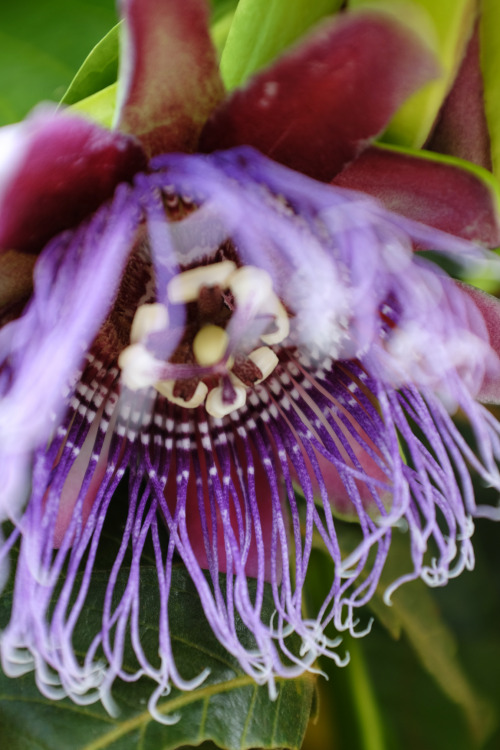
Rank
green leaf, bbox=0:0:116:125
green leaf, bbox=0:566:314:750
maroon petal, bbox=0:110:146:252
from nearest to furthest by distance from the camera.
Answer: maroon petal, bbox=0:110:146:252 → green leaf, bbox=0:566:314:750 → green leaf, bbox=0:0:116:125

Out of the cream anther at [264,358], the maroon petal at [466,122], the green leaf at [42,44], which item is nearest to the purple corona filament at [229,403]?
the cream anther at [264,358]

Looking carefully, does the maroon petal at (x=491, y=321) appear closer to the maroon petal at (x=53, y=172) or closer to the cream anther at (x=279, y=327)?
the cream anther at (x=279, y=327)

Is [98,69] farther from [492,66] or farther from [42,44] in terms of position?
[492,66]

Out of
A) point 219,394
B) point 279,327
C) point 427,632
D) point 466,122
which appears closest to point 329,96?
point 466,122

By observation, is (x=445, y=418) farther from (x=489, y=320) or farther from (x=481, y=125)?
(x=481, y=125)

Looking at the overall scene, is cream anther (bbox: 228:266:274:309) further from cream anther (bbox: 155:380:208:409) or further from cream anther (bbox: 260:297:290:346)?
cream anther (bbox: 155:380:208:409)

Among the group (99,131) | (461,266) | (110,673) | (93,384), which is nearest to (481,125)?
(461,266)

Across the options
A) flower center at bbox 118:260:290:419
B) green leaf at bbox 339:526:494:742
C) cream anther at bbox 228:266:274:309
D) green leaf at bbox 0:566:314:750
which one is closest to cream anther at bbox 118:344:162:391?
flower center at bbox 118:260:290:419
